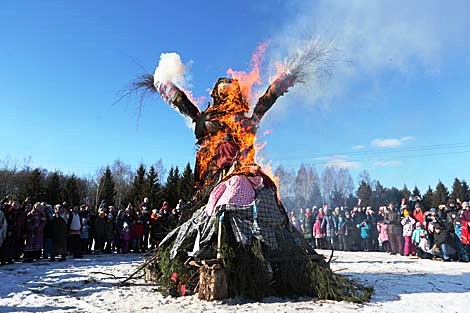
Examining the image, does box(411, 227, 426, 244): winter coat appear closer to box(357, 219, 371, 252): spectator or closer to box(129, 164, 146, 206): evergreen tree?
box(357, 219, 371, 252): spectator

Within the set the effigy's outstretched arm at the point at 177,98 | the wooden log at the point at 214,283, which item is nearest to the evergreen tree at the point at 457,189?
the effigy's outstretched arm at the point at 177,98

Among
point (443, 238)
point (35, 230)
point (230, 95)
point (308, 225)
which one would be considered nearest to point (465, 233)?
point (443, 238)

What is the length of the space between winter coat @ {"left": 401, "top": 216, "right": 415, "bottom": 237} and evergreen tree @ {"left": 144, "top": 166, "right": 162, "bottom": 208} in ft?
64.5

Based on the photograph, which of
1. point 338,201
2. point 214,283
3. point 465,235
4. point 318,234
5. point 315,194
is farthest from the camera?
point 315,194

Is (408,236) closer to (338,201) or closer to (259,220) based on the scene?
(259,220)

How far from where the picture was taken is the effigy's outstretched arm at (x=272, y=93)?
6.66 meters

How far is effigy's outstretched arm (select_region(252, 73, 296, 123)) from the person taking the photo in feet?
21.8

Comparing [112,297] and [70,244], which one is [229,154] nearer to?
[112,297]

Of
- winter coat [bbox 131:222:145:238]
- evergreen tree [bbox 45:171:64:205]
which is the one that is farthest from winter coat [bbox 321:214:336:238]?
evergreen tree [bbox 45:171:64:205]

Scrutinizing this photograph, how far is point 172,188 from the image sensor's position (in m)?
32.6

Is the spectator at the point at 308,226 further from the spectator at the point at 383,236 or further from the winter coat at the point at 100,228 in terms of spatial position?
the winter coat at the point at 100,228

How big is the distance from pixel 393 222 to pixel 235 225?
10819 mm

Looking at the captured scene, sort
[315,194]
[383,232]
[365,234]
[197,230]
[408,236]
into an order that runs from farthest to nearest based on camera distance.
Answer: [315,194] → [365,234] → [383,232] → [408,236] → [197,230]

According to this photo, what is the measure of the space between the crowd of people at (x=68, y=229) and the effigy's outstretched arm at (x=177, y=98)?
275cm
